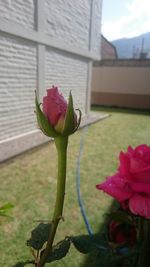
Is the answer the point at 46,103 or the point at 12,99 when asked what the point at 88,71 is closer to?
the point at 12,99

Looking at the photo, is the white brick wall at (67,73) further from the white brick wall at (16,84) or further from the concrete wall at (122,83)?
the concrete wall at (122,83)

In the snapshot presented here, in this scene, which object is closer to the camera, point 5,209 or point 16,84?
point 5,209

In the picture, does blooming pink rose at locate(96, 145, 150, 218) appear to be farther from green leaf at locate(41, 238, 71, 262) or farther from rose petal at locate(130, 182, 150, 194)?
green leaf at locate(41, 238, 71, 262)

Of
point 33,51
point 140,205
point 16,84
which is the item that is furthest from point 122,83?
point 140,205

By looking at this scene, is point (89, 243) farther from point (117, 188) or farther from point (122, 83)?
point (122, 83)

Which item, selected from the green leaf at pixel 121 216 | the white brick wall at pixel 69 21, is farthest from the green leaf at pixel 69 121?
the white brick wall at pixel 69 21

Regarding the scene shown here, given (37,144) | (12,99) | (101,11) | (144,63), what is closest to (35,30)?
(12,99)

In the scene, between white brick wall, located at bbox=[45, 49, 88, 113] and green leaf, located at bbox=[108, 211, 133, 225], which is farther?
white brick wall, located at bbox=[45, 49, 88, 113]

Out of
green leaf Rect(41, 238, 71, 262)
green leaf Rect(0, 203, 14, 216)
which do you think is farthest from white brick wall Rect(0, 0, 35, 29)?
green leaf Rect(41, 238, 71, 262)
